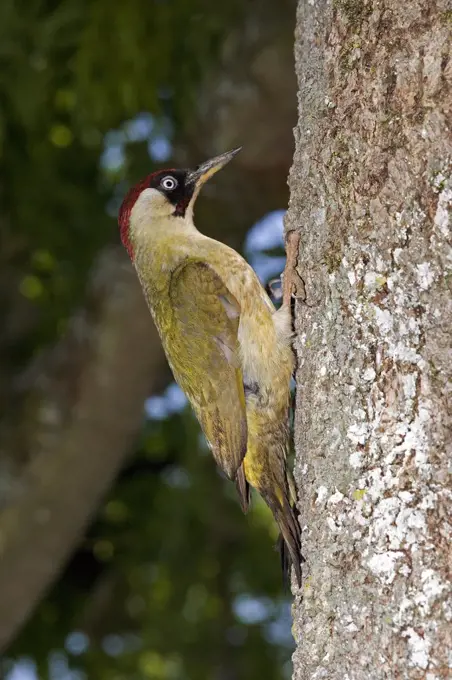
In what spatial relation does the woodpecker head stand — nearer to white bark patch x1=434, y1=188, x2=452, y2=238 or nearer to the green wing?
the green wing

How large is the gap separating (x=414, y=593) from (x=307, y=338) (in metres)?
0.75

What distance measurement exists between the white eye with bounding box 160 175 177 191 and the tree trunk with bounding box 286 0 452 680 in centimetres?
138

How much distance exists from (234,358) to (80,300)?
234cm

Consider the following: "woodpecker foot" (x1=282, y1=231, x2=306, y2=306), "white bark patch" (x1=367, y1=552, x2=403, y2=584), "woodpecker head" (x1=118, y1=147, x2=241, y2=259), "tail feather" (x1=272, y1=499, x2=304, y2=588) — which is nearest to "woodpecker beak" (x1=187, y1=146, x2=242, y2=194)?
"woodpecker head" (x1=118, y1=147, x2=241, y2=259)

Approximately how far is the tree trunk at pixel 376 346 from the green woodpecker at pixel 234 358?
45 centimetres

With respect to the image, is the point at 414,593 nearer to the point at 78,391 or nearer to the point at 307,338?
the point at 307,338

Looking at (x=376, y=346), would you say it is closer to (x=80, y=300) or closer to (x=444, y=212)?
(x=444, y=212)

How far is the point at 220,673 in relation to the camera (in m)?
5.68

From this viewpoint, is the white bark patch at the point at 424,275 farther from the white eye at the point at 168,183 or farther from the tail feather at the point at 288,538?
the white eye at the point at 168,183

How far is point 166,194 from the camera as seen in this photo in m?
3.83

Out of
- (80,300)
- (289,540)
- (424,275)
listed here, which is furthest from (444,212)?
(80,300)

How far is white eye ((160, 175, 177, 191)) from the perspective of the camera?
12.5 feet

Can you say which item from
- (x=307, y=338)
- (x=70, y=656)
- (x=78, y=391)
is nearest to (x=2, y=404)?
(x=78, y=391)

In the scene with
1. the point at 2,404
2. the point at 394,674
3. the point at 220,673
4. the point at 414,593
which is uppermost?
the point at 414,593
